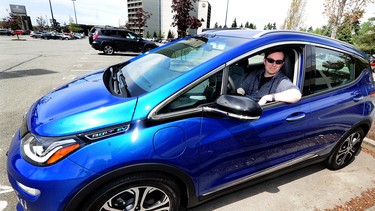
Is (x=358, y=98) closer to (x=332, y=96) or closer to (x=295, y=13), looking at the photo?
(x=332, y=96)

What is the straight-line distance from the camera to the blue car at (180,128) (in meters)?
1.47

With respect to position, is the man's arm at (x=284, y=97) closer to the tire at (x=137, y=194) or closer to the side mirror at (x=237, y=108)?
the side mirror at (x=237, y=108)

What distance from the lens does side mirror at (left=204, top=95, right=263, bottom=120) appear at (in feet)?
5.36

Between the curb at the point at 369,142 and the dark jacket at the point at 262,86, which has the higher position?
the dark jacket at the point at 262,86

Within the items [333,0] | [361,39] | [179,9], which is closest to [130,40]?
[333,0]

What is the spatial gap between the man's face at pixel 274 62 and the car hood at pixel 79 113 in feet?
4.55

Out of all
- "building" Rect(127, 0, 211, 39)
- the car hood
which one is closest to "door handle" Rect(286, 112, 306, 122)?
the car hood

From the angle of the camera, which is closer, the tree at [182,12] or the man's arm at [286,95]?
the man's arm at [286,95]

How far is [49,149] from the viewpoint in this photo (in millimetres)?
1465

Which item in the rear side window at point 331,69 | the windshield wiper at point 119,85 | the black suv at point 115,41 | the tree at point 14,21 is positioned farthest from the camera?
the tree at point 14,21

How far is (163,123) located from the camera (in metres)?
1.61

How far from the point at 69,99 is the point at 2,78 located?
6.62m

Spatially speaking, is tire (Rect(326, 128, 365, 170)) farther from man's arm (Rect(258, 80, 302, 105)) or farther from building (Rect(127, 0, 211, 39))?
building (Rect(127, 0, 211, 39))

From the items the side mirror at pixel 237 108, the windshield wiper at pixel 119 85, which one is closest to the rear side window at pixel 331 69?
the side mirror at pixel 237 108
